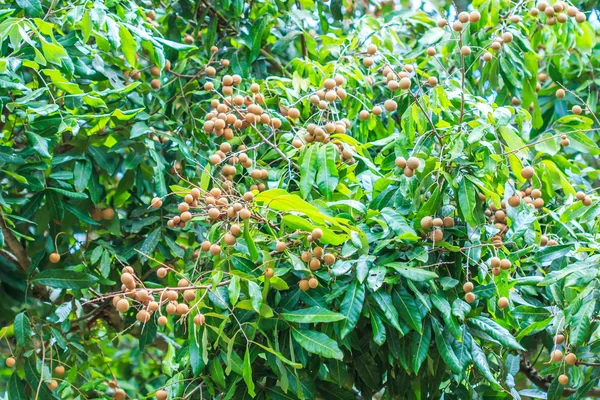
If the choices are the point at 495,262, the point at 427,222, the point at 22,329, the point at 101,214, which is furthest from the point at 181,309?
the point at 101,214

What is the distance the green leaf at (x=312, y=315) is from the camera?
1733mm

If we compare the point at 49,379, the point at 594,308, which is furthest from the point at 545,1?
the point at 49,379

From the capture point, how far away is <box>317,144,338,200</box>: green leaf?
185 centimetres

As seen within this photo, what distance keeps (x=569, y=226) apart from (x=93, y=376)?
56.5 inches

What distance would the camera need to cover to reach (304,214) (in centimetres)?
179

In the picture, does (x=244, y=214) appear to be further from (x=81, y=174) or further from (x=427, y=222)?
(x=81, y=174)

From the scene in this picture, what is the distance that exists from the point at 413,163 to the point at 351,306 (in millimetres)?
320

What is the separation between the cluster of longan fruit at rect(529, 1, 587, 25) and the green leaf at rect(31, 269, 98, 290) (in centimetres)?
137

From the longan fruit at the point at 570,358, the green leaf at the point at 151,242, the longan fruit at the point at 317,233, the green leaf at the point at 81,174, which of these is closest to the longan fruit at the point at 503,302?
the longan fruit at the point at 570,358

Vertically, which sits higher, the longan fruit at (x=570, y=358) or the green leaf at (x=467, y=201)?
the green leaf at (x=467, y=201)

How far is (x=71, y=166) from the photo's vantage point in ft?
8.02

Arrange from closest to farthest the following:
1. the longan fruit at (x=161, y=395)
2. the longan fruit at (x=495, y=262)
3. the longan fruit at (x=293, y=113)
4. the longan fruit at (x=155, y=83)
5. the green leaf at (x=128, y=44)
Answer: the longan fruit at (x=495, y=262) < the longan fruit at (x=161, y=395) < the longan fruit at (x=293, y=113) < the green leaf at (x=128, y=44) < the longan fruit at (x=155, y=83)

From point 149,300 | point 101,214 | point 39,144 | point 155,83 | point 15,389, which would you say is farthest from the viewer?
point 155,83

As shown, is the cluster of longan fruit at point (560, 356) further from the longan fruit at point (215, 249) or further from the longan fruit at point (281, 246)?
the longan fruit at point (215, 249)
